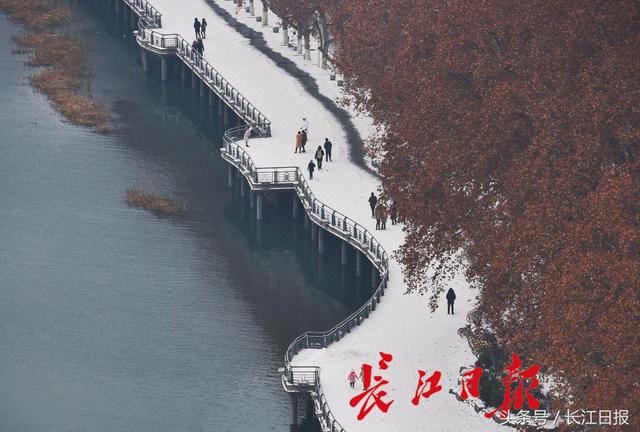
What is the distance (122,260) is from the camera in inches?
3666

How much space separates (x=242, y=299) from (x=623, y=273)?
34412 millimetres

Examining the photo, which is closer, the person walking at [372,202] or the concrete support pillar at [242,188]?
the person walking at [372,202]

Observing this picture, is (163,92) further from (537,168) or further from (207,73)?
(537,168)

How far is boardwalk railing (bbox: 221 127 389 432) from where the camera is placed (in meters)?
72.9

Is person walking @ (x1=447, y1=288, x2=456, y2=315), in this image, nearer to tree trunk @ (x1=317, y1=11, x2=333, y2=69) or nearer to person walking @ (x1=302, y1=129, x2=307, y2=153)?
person walking @ (x1=302, y1=129, x2=307, y2=153)

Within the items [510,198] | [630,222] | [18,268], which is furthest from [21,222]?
[630,222]

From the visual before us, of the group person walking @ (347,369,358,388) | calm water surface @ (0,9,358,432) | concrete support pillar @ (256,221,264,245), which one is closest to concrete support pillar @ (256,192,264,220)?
concrete support pillar @ (256,221,264,245)

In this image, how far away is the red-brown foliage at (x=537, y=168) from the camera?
57781mm

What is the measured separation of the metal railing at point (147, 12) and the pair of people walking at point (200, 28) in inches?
129

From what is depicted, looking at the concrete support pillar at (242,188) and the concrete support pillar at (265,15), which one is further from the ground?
the concrete support pillar at (265,15)

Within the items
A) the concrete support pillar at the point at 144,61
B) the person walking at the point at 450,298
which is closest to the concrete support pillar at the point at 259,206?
the person walking at the point at 450,298

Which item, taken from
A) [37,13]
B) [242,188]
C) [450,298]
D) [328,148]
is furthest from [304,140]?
[37,13]

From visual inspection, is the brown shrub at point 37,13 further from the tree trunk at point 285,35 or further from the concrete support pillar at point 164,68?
the tree trunk at point 285,35

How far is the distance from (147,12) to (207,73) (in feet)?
62.0
